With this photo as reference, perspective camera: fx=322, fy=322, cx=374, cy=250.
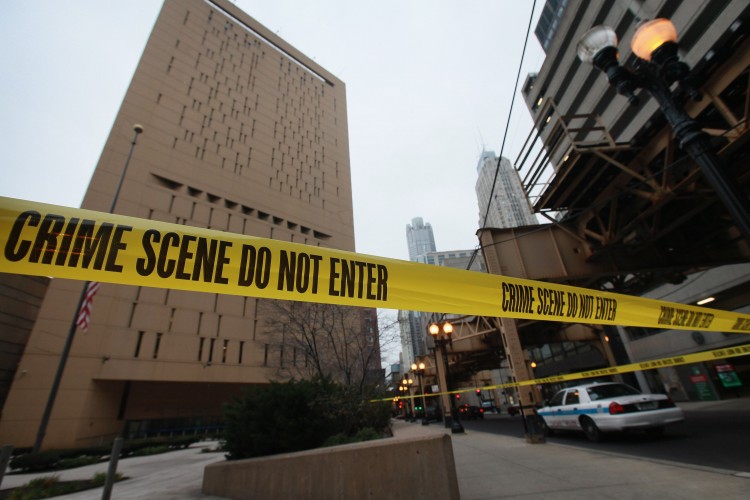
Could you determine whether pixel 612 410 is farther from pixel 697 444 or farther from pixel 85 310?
pixel 85 310

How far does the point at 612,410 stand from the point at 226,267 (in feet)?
30.6

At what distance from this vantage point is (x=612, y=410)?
25.5 feet

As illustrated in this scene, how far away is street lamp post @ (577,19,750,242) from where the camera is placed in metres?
3.63

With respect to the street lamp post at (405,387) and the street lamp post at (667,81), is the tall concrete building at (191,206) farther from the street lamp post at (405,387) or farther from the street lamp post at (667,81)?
the street lamp post at (667,81)

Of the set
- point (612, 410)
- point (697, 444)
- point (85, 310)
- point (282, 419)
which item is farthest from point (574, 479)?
point (85, 310)

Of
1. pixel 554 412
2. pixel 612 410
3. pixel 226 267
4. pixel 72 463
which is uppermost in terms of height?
pixel 226 267

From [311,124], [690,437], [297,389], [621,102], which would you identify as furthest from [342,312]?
[311,124]

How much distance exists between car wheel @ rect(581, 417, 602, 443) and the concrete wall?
663 cm

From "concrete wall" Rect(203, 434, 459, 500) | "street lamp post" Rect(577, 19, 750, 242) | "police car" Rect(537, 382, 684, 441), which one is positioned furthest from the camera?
"police car" Rect(537, 382, 684, 441)

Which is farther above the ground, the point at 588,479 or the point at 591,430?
the point at 591,430

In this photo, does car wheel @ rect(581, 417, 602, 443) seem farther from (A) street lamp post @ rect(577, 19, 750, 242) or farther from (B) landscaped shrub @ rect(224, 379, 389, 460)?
(A) street lamp post @ rect(577, 19, 750, 242)

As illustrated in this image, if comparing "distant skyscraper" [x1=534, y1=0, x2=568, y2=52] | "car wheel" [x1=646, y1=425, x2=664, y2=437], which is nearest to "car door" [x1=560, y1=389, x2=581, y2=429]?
"car wheel" [x1=646, y1=425, x2=664, y2=437]

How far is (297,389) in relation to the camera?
7328 mm

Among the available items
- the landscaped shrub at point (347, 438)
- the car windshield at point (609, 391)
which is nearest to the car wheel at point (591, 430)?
the car windshield at point (609, 391)
